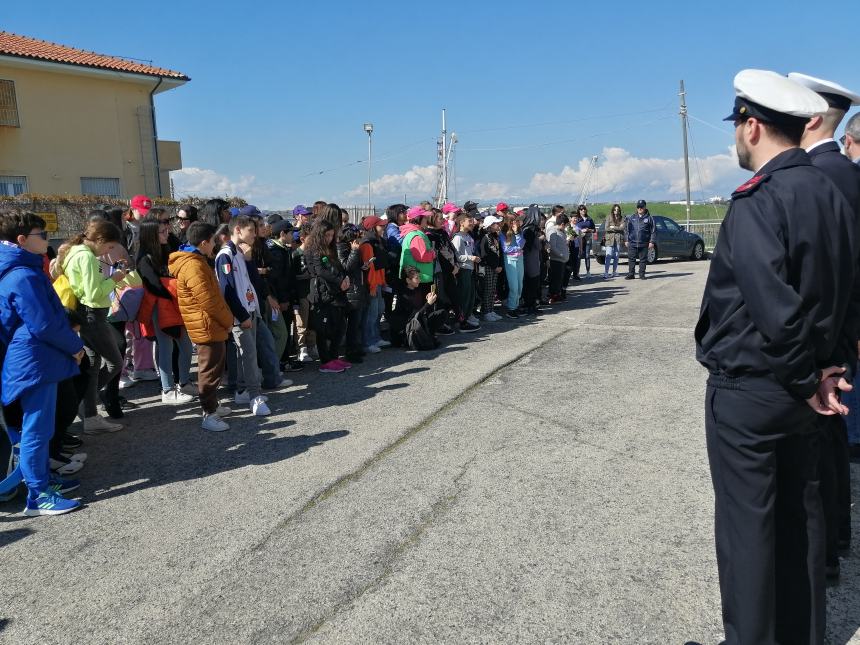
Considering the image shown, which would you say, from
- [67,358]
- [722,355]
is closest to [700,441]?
[722,355]

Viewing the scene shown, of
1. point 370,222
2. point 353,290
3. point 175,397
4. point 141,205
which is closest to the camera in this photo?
point 175,397

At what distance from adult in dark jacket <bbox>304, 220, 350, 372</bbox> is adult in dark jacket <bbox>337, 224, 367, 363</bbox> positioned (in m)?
0.15

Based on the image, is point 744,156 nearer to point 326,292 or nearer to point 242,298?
point 242,298

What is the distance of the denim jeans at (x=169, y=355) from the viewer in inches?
263

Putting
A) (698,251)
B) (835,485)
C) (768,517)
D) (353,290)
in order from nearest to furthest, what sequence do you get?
1. (768,517)
2. (835,485)
3. (353,290)
4. (698,251)

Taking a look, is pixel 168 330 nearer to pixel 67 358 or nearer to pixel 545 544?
pixel 67 358

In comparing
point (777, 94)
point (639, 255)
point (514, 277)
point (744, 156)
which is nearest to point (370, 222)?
point (514, 277)

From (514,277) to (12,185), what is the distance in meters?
20.4

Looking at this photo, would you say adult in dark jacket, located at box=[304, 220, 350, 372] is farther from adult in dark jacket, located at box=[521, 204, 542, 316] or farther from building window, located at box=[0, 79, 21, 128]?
building window, located at box=[0, 79, 21, 128]

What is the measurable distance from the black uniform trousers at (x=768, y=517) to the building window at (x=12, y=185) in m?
25.9

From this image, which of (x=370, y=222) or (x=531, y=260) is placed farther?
(x=531, y=260)

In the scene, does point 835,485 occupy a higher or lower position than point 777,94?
lower

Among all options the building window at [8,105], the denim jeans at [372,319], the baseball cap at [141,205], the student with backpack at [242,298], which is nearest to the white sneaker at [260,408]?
the student with backpack at [242,298]

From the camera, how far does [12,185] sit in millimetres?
22625
